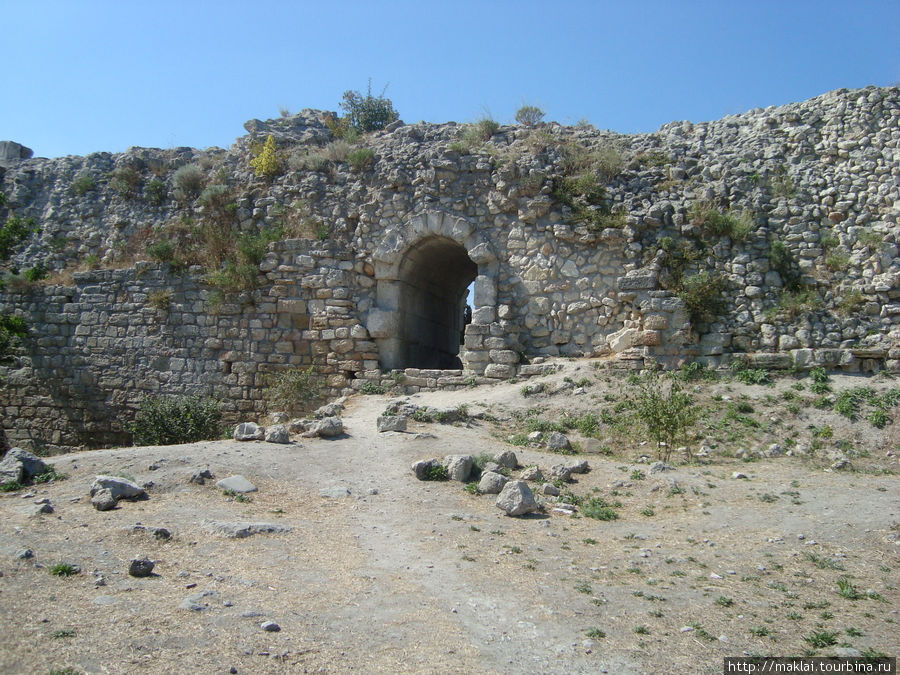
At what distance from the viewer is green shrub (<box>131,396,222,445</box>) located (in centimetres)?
1073

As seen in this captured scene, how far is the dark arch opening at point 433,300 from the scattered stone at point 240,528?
7144mm

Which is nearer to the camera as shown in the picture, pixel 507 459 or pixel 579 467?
pixel 507 459

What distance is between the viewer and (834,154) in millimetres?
11227

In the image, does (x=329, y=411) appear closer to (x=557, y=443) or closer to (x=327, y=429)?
(x=327, y=429)

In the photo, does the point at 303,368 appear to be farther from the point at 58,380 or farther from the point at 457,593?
the point at 457,593

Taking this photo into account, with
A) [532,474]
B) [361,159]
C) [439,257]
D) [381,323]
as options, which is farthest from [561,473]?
[361,159]

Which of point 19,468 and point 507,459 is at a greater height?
point 507,459

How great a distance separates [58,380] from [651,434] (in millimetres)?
11893

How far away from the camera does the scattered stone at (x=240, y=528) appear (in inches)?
206

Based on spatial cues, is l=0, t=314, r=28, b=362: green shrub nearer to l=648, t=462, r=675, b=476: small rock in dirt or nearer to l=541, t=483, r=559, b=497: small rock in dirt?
l=541, t=483, r=559, b=497: small rock in dirt

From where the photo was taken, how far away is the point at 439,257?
13867mm

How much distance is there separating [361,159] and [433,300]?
346 cm

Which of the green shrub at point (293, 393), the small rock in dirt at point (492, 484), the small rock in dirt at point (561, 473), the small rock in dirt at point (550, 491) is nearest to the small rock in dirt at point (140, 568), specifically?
the small rock in dirt at point (492, 484)

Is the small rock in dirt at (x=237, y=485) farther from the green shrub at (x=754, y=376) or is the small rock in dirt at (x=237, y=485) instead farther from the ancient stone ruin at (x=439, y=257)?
the green shrub at (x=754, y=376)
